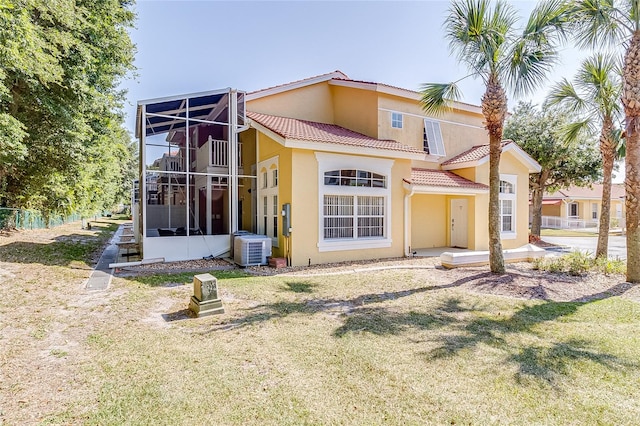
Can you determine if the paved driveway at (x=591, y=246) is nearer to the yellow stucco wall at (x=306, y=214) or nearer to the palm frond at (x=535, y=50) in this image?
the palm frond at (x=535, y=50)

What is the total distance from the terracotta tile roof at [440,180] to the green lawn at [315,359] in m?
6.94

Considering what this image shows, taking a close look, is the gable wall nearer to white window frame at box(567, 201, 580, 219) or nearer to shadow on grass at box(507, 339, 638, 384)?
shadow on grass at box(507, 339, 638, 384)

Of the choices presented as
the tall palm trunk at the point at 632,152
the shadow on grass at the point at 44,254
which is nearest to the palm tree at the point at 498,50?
the tall palm trunk at the point at 632,152

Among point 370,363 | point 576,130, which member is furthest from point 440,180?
point 370,363

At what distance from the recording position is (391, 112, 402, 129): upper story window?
16339 millimetres

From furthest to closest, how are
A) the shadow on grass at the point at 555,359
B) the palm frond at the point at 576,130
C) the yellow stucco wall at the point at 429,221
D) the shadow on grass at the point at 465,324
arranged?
the yellow stucco wall at the point at 429,221 → the palm frond at the point at 576,130 → the shadow on grass at the point at 465,324 → the shadow on grass at the point at 555,359

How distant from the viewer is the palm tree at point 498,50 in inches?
377

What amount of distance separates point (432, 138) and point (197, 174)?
1186 centimetres

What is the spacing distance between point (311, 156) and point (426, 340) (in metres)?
8.24

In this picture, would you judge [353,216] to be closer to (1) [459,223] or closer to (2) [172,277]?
(1) [459,223]

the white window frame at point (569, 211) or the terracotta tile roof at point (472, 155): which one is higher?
the terracotta tile roof at point (472, 155)

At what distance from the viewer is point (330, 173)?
42.2ft

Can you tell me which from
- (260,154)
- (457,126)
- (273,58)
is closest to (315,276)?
(260,154)

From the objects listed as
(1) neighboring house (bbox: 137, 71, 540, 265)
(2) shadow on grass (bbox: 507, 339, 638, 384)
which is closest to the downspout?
(1) neighboring house (bbox: 137, 71, 540, 265)
